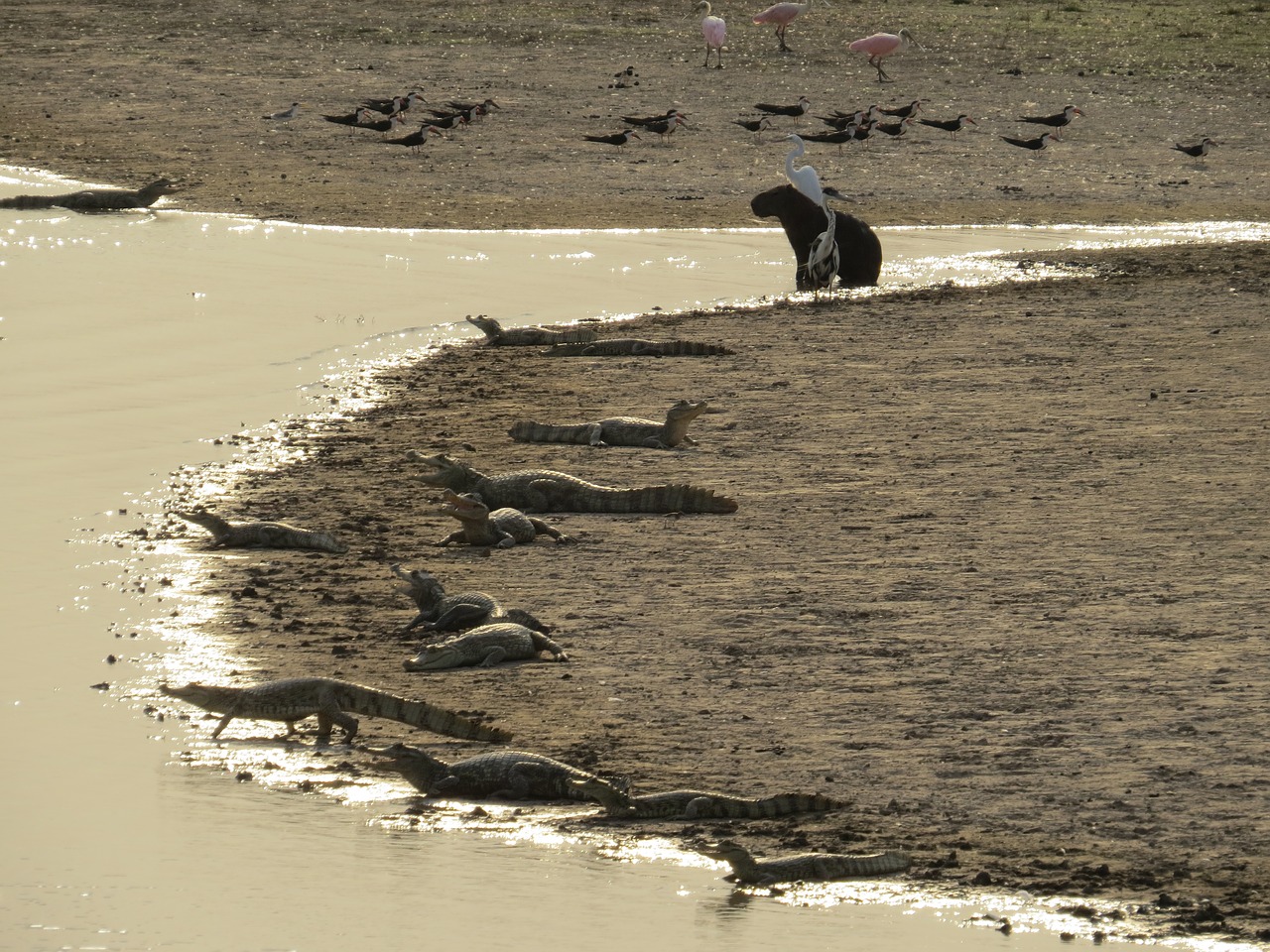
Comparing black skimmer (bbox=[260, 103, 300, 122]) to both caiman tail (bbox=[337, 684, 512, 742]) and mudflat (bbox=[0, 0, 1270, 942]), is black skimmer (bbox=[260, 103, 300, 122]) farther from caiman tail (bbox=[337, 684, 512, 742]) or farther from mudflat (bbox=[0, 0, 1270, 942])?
caiman tail (bbox=[337, 684, 512, 742])

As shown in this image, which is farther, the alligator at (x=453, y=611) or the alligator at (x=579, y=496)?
the alligator at (x=579, y=496)

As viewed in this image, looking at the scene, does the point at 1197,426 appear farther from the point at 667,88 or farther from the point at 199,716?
the point at 667,88

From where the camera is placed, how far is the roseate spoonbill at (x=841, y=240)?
58.5 feet

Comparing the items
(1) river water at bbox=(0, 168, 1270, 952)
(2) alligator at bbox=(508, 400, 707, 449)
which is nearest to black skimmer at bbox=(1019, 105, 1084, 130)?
(1) river water at bbox=(0, 168, 1270, 952)

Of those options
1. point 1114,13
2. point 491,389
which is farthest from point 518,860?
point 1114,13

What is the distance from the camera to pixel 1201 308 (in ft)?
52.1

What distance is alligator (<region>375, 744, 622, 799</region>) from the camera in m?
6.36

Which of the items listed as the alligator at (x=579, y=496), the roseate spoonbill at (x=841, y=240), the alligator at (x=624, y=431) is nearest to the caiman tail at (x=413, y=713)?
the alligator at (x=579, y=496)

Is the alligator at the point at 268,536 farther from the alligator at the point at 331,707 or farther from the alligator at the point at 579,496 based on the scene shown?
the alligator at the point at 331,707

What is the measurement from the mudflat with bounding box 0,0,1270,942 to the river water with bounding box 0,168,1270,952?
429mm

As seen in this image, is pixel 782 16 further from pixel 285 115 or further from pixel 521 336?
pixel 521 336

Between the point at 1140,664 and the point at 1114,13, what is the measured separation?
95.0 feet

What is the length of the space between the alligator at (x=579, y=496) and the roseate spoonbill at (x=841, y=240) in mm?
8051

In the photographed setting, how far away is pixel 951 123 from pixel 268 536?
1774 cm
